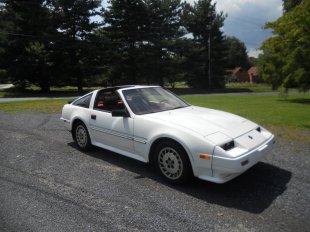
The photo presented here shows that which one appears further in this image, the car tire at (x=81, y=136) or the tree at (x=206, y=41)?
the tree at (x=206, y=41)

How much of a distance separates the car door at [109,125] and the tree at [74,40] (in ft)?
91.2

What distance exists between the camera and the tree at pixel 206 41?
42750mm

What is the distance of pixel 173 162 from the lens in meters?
4.36

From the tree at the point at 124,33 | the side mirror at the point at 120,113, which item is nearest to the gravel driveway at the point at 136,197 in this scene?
the side mirror at the point at 120,113

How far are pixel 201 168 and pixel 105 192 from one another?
141 centimetres

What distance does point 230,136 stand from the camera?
421 cm

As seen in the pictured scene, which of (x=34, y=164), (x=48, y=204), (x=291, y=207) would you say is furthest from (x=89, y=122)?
(x=291, y=207)

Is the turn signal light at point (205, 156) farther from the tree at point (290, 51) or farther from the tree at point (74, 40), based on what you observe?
the tree at point (74, 40)

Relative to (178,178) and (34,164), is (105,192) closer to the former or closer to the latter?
(178,178)

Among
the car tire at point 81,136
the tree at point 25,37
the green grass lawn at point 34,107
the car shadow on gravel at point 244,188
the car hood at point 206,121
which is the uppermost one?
the tree at point 25,37

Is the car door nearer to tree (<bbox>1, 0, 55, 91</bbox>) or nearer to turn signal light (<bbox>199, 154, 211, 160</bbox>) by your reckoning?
turn signal light (<bbox>199, 154, 211, 160</bbox>)

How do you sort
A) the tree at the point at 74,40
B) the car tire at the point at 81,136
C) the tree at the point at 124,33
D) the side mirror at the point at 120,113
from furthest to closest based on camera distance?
the tree at the point at 124,33
the tree at the point at 74,40
the car tire at the point at 81,136
the side mirror at the point at 120,113

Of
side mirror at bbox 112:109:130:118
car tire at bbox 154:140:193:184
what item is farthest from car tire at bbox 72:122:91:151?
car tire at bbox 154:140:193:184

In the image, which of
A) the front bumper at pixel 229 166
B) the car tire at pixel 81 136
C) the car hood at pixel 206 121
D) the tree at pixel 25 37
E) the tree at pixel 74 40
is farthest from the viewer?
the tree at pixel 74 40
